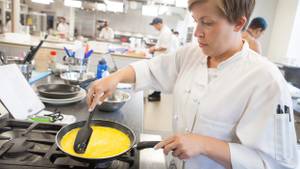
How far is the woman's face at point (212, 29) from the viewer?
2.51 feet

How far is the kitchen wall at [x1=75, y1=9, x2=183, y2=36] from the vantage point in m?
10.6

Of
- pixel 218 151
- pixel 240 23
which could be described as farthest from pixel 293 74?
pixel 218 151

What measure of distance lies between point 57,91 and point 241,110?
111 cm

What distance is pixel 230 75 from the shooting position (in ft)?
2.74

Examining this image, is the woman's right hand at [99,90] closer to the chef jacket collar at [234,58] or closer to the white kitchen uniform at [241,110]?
the white kitchen uniform at [241,110]

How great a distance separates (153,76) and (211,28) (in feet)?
1.44

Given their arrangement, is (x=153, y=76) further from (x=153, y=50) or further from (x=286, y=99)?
(x=153, y=50)

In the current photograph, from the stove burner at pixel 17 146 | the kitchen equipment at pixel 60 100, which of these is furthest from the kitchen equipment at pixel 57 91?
the stove burner at pixel 17 146

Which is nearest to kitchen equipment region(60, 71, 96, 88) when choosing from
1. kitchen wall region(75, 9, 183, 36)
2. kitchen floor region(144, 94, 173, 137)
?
kitchen floor region(144, 94, 173, 137)

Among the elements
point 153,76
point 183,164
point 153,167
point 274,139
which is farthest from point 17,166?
point 274,139

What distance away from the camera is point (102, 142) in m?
0.86

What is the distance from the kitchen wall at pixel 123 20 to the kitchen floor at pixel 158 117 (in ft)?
21.8

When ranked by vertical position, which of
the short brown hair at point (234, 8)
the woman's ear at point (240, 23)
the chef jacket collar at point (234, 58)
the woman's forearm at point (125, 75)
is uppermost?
the short brown hair at point (234, 8)

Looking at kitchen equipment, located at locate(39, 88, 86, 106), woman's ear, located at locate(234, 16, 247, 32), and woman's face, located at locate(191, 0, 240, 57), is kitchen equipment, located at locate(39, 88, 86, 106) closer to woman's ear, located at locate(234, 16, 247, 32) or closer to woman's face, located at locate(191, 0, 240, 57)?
woman's face, located at locate(191, 0, 240, 57)
